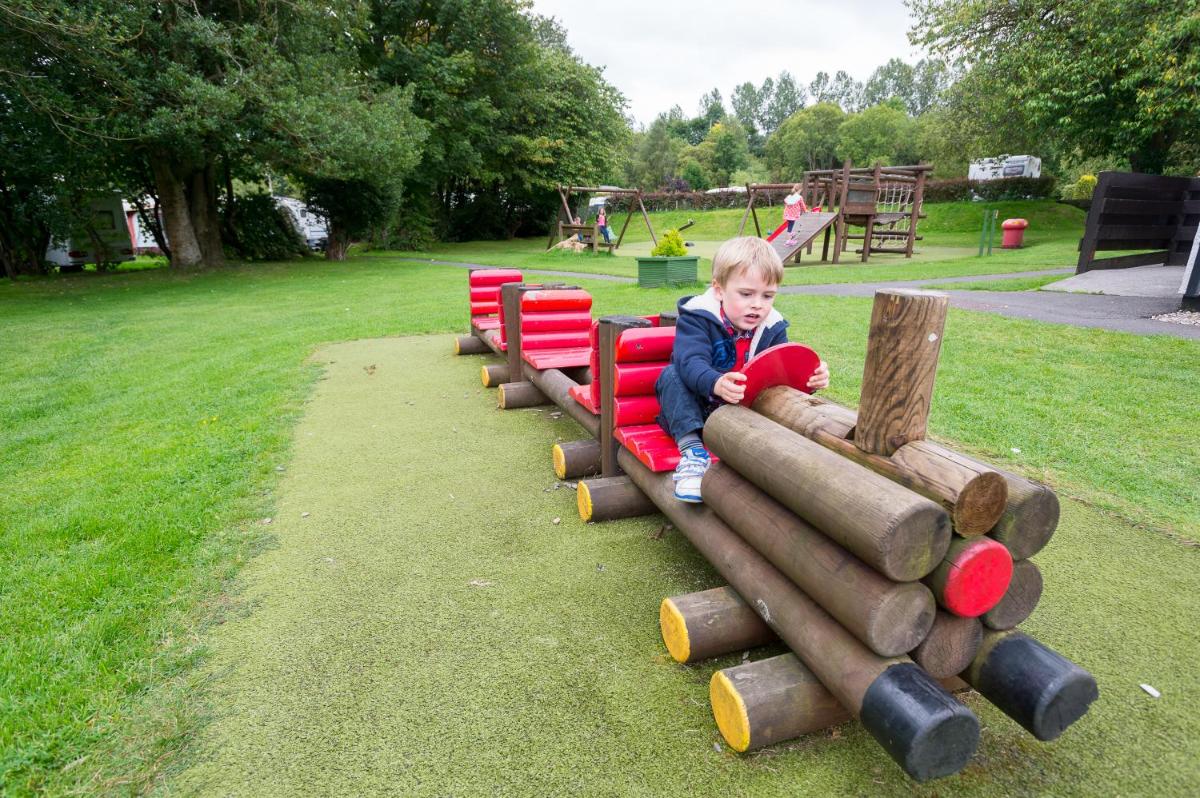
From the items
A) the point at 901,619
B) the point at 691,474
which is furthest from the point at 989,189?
the point at 901,619

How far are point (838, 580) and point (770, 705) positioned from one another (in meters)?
0.45

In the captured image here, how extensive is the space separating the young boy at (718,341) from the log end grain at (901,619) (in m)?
1.03

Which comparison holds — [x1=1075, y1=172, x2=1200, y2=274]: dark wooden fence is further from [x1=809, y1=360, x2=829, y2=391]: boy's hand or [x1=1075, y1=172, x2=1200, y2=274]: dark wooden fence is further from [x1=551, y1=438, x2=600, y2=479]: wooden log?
[x1=809, y1=360, x2=829, y2=391]: boy's hand

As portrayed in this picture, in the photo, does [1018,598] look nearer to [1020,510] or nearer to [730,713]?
[1020,510]

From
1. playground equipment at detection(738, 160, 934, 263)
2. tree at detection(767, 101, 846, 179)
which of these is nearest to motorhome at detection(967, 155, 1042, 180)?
playground equipment at detection(738, 160, 934, 263)

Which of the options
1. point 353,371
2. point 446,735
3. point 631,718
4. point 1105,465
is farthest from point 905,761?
point 353,371

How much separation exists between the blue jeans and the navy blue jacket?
0.04m

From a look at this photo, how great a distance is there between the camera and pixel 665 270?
12461 mm

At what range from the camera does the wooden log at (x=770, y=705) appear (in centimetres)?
186

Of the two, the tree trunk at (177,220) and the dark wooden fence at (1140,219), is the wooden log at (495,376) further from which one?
the tree trunk at (177,220)

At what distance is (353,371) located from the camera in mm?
7043

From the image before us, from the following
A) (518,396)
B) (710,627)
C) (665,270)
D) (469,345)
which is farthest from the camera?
(665,270)

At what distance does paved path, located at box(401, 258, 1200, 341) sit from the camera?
771 centimetres

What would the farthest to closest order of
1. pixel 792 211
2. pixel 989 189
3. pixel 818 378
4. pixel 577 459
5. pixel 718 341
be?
pixel 989 189 → pixel 792 211 → pixel 577 459 → pixel 718 341 → pixel 818 378
